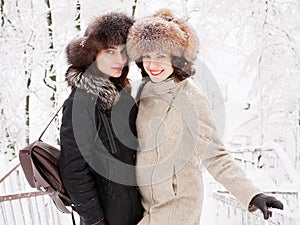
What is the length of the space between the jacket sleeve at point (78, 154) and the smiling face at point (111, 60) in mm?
240

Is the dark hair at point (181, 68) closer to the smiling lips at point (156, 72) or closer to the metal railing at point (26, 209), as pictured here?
the smiling lips at point (156, 72)

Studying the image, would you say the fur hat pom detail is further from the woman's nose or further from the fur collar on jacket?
the fur collar on jacket

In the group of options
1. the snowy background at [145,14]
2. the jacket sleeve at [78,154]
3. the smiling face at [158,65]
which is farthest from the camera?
the snowy background at [145,14]

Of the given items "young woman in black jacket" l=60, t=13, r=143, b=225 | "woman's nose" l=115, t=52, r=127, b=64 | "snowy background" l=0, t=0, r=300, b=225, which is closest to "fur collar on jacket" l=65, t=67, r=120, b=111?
"young woman in black jacket" l=60, t=13, r=143, b=225

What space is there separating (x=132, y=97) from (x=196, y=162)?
469 mm

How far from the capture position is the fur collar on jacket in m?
1.97

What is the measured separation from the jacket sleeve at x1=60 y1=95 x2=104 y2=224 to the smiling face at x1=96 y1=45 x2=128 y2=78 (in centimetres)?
24

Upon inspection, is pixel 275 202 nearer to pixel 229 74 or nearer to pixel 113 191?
pixel 113 191

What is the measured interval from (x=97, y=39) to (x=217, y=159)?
0.89m

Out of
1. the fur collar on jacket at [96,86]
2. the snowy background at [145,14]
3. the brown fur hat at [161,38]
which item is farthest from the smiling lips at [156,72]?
the snowy background at [145,14]

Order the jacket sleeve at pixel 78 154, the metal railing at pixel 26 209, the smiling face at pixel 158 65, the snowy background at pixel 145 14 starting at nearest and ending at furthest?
the jacket sleeve at pixel 78 154 < the smiling face at pixel 158 65 < the metal railing at pixel 26 209 < the snowy background at pixel 145 14

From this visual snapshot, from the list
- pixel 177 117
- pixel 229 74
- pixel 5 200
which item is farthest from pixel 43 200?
pixel 229 74

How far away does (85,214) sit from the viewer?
1.99 metres

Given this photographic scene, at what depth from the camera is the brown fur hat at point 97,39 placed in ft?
6.66
